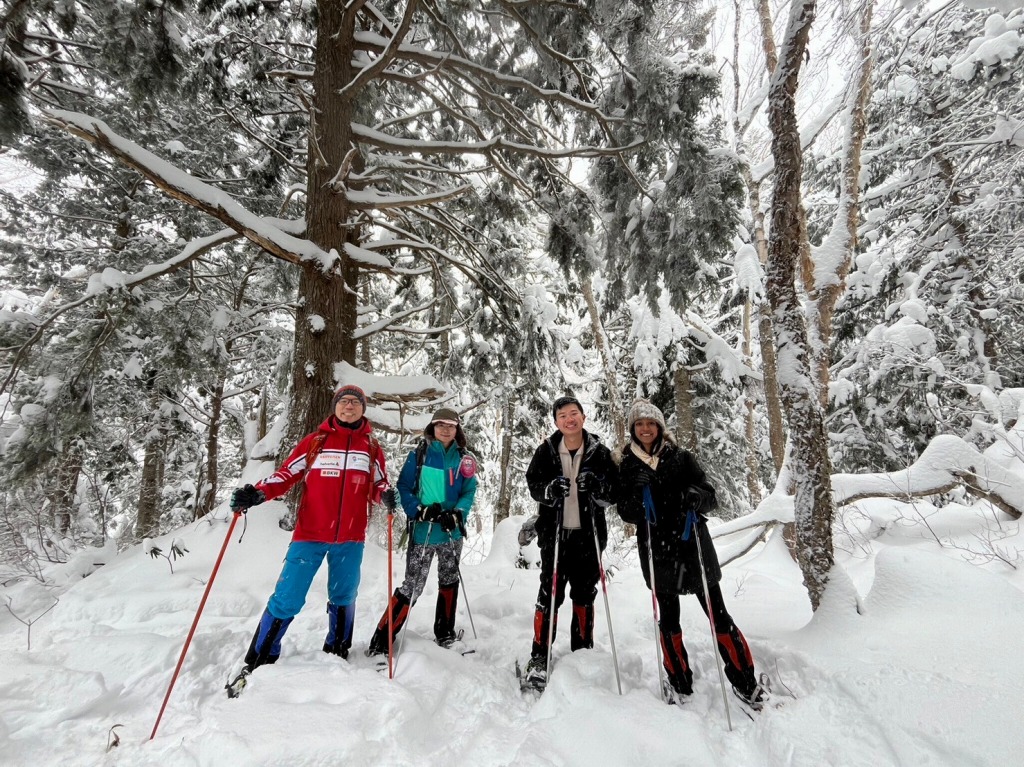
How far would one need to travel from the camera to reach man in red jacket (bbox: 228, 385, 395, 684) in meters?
3.04

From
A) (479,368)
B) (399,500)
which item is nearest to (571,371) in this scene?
(479,368)

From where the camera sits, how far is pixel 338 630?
3279 mm

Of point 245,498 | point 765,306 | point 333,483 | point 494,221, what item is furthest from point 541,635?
point 494,221

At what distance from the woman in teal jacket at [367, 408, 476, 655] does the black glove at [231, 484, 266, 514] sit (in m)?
1.00

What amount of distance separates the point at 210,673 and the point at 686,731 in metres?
2.99

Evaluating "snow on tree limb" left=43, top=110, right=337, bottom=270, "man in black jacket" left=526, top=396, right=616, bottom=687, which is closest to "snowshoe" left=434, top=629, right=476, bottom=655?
"man in black jacket" left=526, top=396, right=616, bottom=687

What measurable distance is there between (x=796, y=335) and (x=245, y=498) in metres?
4.14

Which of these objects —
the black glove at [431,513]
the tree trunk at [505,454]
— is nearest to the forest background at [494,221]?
the black glove at [431,513]

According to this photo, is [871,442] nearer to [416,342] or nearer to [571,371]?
[571,371]

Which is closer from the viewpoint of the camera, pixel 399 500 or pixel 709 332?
pixel 399 500

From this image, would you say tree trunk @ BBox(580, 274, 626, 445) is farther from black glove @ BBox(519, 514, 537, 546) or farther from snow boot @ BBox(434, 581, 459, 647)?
snow boot @ BBox(434, 581, 459, 647)

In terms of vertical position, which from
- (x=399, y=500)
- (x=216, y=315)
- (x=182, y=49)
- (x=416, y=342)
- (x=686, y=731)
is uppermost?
(x=182, y=49)

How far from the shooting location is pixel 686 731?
242cm

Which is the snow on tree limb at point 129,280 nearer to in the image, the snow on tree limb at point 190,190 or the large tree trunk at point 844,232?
the snow on tree limb at point 190,190
